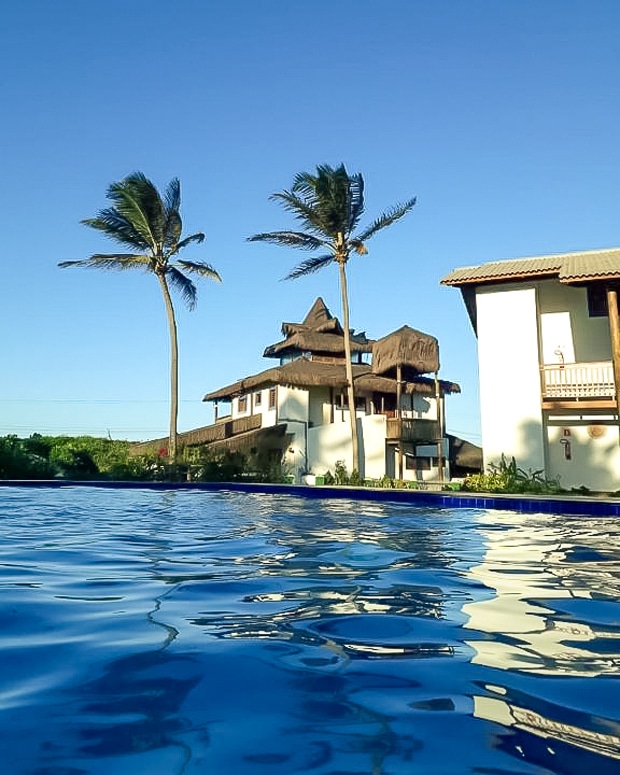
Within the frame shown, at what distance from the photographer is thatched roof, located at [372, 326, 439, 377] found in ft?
85.4

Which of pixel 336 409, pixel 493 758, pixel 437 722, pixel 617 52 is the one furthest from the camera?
pixel 336 409

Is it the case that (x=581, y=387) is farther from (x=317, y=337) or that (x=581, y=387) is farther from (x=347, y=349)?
(x=317, y=337)

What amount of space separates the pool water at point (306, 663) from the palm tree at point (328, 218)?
1649cm

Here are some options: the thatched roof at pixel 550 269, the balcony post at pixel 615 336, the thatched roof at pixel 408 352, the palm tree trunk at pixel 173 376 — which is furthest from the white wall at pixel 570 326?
the palm tree trunk at pixel 173 376

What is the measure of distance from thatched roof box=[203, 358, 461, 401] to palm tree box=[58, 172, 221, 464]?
537 cm

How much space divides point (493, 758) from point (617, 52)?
16860 mm

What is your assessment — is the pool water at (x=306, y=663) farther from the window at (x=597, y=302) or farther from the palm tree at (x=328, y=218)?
the palm tree at (x=328, y=218)

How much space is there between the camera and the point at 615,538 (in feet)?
24.8

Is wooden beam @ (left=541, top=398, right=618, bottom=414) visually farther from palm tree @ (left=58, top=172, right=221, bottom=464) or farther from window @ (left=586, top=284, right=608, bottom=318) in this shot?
palm tree @ (left=58, top=172, right=221, bottom=464)

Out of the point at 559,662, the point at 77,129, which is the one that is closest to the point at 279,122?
the point at 77,129

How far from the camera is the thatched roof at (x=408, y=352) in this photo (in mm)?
26031

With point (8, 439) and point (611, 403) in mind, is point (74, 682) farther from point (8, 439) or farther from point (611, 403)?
point (8, 439)

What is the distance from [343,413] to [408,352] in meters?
4.19

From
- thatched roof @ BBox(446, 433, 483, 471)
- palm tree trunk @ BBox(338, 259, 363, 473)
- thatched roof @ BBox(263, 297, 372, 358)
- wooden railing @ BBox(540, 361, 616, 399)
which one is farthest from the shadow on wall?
thatched roof @ BBox(263, 297, 372, 358)
